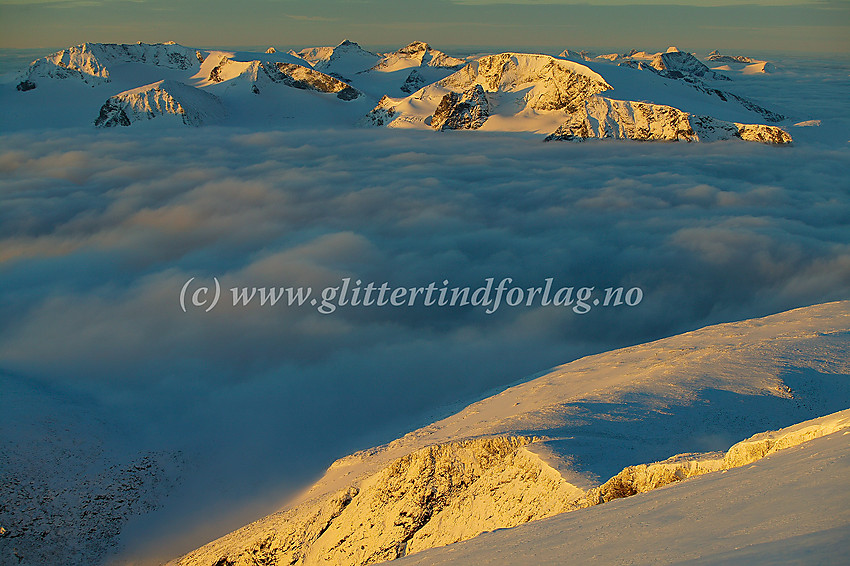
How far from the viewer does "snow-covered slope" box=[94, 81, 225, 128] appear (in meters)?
153

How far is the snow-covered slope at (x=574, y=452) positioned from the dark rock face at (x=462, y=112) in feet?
439

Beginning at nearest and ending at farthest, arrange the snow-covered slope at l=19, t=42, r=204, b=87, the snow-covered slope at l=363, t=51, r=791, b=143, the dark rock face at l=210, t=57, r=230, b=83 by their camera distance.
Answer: the snow-covered slope at l=363, t=51, r=791, b=143 → the dark rock face at l=210, t=57, r=230, b=83 → the snow-covered slope at l=19, t=42, r=204, b=87

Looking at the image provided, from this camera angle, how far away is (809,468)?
23.6 ft

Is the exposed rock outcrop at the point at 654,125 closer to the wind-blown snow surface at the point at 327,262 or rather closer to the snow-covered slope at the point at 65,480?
the wind-blown snow surface at the point at 327,262

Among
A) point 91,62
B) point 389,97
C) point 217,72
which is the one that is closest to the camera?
point 389,97

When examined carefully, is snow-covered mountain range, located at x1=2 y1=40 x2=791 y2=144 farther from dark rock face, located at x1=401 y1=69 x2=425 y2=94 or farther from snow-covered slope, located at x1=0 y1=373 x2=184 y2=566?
snow-covered slope, located at x1=0 y1=373 x2=184 y2=566

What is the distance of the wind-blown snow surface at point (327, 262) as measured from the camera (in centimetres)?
4112

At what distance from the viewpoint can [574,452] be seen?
51.8ft

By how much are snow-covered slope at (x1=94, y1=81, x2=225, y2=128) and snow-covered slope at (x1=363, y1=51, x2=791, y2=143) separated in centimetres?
4261

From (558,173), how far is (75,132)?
12474 centimetres

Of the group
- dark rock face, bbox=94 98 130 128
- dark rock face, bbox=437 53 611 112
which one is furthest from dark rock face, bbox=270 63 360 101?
dark rock face, bbox=94 98 130 128

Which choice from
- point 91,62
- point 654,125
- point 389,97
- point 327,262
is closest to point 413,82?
point 389,97

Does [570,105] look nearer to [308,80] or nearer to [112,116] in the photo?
[308,80]

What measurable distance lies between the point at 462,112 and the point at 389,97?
2667 cm
